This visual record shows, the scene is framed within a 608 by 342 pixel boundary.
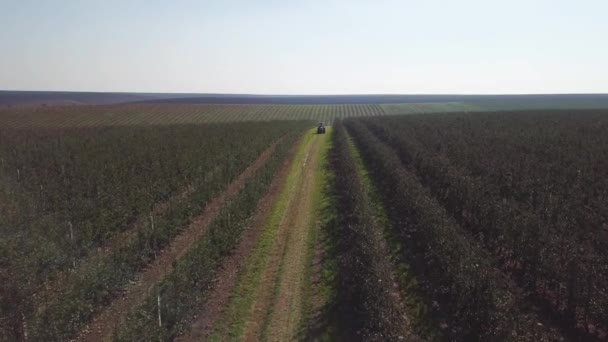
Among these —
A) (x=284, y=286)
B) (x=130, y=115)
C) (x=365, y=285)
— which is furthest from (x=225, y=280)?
(x=130, y=115)

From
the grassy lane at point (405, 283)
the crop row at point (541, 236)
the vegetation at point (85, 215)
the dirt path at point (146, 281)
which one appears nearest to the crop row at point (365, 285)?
the grassy lane at point (405, 283)

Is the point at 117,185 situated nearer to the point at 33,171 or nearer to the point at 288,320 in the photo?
the point at 33,171

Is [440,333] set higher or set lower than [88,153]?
lower

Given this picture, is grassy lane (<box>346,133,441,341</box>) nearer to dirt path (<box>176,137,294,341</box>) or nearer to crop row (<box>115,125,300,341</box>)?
dirt path (<box>176,137,294,341</box>)

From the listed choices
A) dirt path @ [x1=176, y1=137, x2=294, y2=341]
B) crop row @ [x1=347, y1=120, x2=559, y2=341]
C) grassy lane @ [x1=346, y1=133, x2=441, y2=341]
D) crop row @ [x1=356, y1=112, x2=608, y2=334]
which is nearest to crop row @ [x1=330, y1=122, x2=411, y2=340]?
grassy lane @ [x1=346, y1=133, x2=441, y2=341]

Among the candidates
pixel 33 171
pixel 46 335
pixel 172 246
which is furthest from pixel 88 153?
pixel 46 335

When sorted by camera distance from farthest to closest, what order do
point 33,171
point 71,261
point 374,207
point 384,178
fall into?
point 384,178 < point 33,171 < point 374,207 < point 71,261

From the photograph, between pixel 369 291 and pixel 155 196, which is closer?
pixel 369 291
